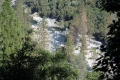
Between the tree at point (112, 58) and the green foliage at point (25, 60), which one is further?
the green foliage at point (25, 60)

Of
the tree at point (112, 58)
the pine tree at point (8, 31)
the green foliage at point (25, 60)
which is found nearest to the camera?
the tree at point (112, 58)

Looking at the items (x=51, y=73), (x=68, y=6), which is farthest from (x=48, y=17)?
(x=51, y=73)

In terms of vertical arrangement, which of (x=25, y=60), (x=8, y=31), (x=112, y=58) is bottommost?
(x=8, y=31)

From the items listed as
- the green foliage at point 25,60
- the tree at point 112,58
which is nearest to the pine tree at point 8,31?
the green foliage at point 25,60

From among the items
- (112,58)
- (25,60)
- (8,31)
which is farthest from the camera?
(8,31)

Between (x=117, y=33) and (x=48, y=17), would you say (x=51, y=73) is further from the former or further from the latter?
(x=48, y=17)

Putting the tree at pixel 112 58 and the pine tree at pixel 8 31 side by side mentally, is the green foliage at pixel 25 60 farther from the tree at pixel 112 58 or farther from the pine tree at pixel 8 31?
the tree at pixel 112 58

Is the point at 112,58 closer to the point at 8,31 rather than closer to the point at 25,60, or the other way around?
the point at 25,60

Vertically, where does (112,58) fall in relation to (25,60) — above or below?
above

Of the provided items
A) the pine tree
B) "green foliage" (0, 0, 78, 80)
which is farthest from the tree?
the pine tree

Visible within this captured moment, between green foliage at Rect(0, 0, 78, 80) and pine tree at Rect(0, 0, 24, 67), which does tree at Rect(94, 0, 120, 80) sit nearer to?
green foliage at Rect(0, 0, 78, 80)

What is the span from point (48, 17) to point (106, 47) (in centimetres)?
9998

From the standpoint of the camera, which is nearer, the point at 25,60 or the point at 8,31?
the point at 25,60

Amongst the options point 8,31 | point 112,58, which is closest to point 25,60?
point 112,58
